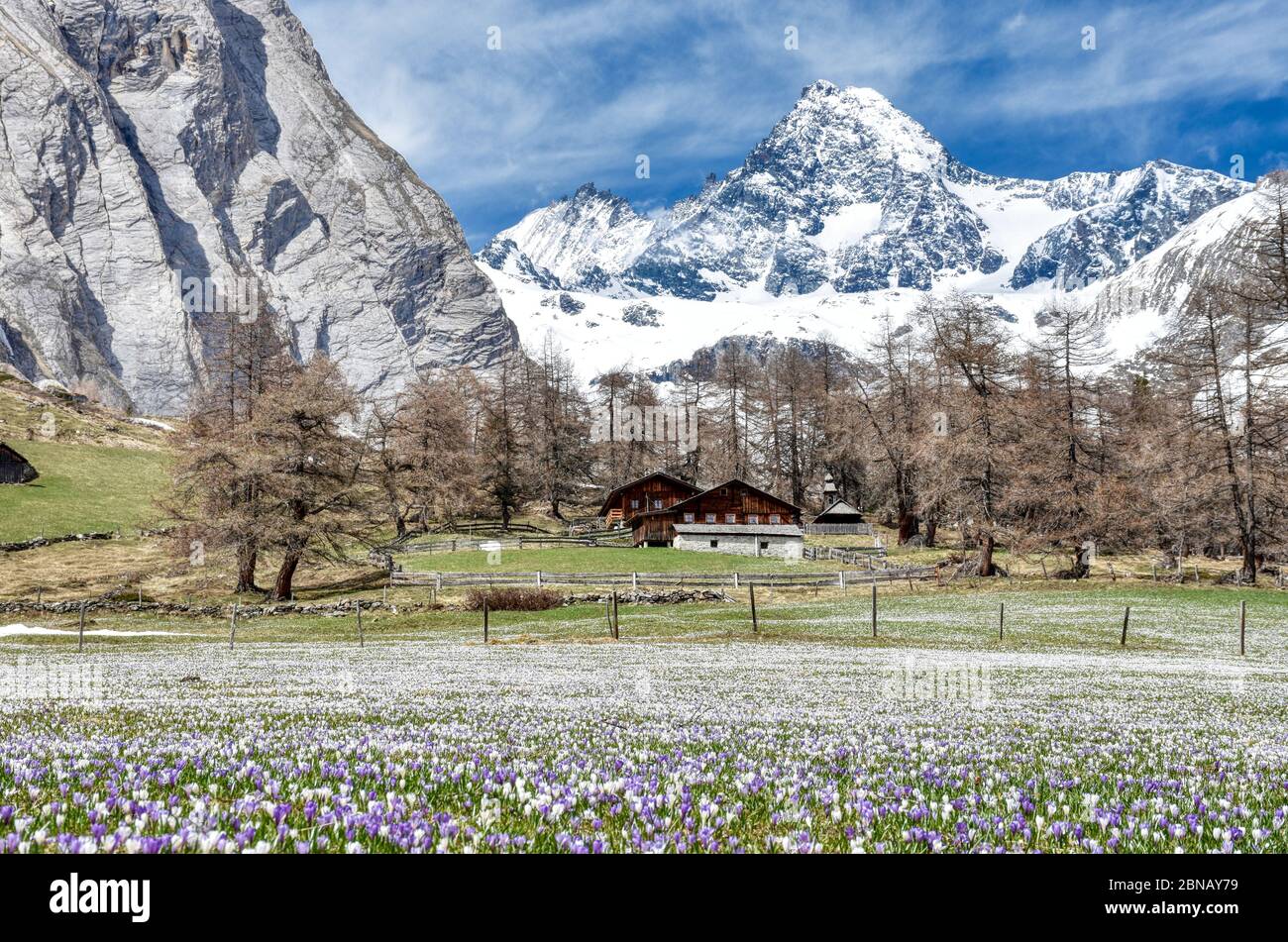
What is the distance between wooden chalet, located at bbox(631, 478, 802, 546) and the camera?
260ft

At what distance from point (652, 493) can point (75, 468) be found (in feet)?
208

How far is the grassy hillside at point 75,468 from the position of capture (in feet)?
207

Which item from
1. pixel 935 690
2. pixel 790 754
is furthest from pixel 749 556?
pixel 790 754

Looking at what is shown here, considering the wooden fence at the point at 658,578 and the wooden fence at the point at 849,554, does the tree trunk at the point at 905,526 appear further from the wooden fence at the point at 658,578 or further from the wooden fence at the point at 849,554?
the wooden fence at the point at 658,578

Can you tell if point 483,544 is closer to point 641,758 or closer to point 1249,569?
point 1249,569

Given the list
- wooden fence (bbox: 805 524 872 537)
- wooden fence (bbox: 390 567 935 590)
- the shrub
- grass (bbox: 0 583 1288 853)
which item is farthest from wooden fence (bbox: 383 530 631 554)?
grass (bbox: 0 583 1288 853)

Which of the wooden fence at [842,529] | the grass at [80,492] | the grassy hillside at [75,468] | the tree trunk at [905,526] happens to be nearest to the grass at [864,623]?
the grass at [80,492]

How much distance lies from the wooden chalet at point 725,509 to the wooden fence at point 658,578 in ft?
82.5

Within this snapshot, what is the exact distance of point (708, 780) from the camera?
16.9 feet

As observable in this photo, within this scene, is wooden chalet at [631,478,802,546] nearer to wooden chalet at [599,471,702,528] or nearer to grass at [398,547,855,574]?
wooden chalet at [599,471,702,528]

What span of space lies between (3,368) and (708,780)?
513 ft

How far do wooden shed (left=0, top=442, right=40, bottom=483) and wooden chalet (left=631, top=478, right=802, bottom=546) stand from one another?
200 feet
